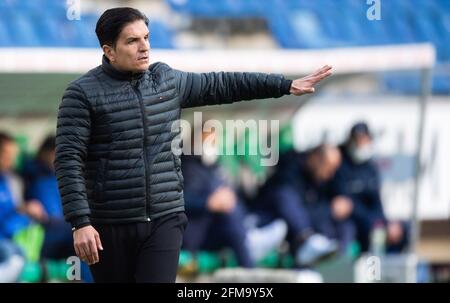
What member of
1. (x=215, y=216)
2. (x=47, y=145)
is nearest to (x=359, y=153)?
(x=215, y=216)

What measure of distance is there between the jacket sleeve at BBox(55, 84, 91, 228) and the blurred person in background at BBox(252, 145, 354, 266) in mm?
6461

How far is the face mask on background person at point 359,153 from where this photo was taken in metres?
12.9

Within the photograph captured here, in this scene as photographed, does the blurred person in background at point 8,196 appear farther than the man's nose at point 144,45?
Yes

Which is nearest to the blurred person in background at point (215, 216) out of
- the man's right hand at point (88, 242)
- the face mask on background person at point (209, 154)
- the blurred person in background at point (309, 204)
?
the face mask on background person at point (209, 154)

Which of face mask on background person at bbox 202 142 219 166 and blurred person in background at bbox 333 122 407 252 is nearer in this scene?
face mask on background person at bbox 202 142 219 166

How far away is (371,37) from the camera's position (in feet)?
54.3

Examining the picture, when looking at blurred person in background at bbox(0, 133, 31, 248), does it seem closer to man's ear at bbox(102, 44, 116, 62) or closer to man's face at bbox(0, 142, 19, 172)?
man's face at bbox(0, 142, 19, 172)

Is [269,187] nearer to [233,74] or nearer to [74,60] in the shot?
[74,60]

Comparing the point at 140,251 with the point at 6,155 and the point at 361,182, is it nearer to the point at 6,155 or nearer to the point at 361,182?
the point at 6,155

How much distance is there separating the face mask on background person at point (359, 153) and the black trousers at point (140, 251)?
7371 mm

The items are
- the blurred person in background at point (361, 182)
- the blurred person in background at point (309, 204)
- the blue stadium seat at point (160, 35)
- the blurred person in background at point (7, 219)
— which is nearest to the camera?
the blurred person in background at point (7, 219)

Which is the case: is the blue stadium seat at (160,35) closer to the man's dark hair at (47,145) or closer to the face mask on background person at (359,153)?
the face mask on background person at (359,153)

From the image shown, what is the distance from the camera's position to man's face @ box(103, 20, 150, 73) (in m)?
5.51

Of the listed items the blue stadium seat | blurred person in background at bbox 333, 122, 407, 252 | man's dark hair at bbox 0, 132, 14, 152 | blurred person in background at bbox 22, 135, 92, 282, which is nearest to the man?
man's dark hair at bbox 0, 132, 14, 152
